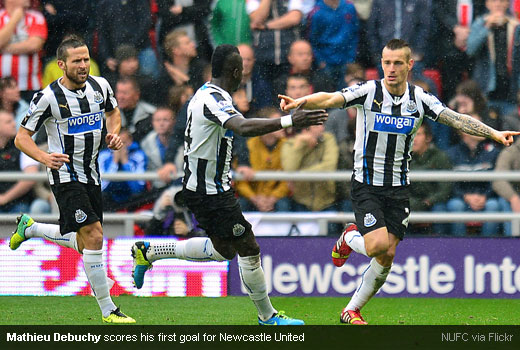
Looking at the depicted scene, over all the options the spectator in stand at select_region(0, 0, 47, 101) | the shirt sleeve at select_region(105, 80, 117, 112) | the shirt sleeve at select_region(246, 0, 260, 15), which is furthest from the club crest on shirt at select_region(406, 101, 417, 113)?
the spectator in stand at select_region(0, 0, 47, 101)

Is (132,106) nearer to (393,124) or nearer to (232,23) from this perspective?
(232,23)

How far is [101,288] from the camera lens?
761cm

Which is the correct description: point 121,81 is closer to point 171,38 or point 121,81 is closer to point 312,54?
point 171,38

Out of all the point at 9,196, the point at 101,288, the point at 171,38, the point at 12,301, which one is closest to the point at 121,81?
the point at 171,38

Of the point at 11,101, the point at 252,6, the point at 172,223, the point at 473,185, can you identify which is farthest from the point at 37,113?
the point at 473,185

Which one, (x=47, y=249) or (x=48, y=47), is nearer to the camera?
(x=47, y=249)

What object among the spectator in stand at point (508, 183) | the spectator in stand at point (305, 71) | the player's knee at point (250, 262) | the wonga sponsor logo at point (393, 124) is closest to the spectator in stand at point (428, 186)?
the spectator in stand at point (508, 183)

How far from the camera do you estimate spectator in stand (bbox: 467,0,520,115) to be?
33.8ft

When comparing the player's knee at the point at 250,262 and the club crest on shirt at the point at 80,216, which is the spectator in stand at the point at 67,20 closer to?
the club crest on shirt at the point at 80,216

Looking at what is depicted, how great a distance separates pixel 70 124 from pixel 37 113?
0.24 m

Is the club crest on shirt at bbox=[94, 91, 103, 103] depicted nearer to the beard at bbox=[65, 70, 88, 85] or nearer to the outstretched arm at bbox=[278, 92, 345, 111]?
the beard at bbox=[65, 70, 88, 85]

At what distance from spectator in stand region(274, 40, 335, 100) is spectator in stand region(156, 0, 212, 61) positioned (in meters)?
0.81

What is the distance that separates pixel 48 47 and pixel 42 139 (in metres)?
0.95

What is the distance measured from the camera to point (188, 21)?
10.6m
